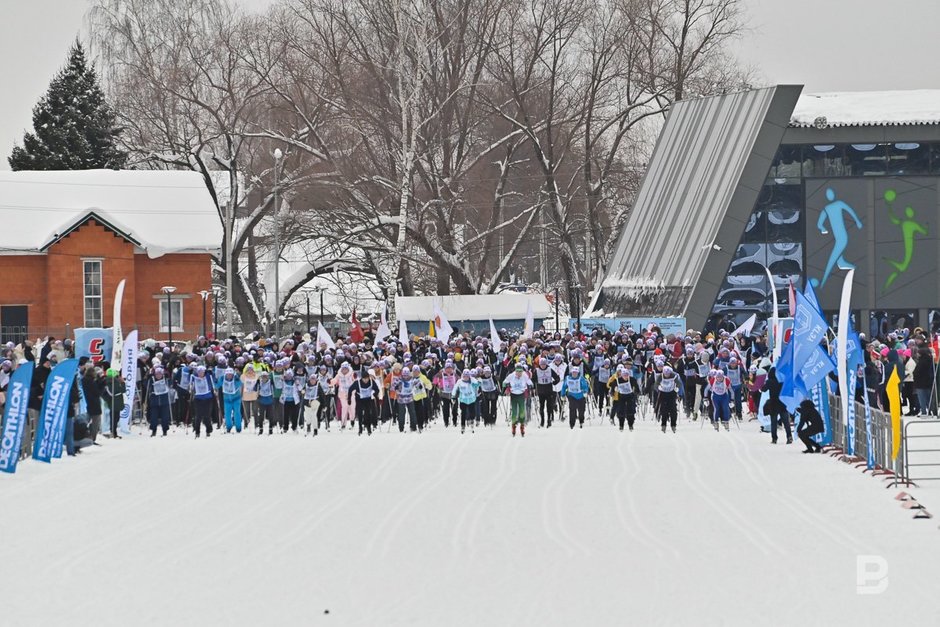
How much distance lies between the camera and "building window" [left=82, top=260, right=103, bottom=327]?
54312 mm

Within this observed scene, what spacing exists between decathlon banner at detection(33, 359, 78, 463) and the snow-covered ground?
2.67ft

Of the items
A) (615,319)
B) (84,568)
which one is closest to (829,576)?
(84,568)

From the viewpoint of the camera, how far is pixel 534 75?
61.5 metres

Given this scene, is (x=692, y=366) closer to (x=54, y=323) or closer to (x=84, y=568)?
(x=84, y=568)

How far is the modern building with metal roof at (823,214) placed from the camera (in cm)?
4581

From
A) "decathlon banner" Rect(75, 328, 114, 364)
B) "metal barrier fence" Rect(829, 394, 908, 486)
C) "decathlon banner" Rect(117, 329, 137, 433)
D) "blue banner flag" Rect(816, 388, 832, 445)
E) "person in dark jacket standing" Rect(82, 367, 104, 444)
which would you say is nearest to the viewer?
"metal barrier fence" Rect(829, 394, 908, 486)

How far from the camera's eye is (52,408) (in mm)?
24578

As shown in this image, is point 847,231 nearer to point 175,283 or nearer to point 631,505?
point 175,283

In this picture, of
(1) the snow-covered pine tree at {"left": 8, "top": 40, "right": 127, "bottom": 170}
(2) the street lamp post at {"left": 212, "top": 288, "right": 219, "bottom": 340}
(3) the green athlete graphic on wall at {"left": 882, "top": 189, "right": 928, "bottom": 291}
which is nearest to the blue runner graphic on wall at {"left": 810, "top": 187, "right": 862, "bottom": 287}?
(3) the green athlete graphic on wall at {"left": 882, "top": 189, "right": 928, "bottom": 291}

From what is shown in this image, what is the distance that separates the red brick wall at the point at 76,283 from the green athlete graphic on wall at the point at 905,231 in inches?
953

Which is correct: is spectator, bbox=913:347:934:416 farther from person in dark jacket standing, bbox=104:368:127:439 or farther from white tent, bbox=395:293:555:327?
white tent, bbox=395:293:555:327

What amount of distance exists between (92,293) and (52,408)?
30.8 meters

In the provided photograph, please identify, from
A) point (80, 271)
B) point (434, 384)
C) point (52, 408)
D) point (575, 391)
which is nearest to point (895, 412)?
point (575, 391)

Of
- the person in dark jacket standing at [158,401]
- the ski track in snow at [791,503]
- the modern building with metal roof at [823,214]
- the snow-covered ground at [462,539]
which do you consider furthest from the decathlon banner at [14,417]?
the modern building with metal roof at [823,214]
